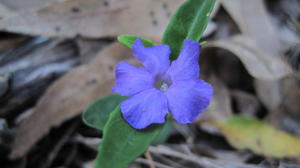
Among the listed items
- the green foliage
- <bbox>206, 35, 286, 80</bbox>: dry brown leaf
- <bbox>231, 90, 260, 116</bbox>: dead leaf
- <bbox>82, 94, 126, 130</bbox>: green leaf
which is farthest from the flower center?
<bbox>231, 90, 260, 116</bbox>: dead leaf

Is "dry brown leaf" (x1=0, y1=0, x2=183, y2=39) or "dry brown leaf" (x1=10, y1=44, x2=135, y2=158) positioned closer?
"dry brown leaf" (x1=10, y1=44, x2=135, y2=158)

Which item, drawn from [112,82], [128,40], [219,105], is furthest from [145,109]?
[219,105]

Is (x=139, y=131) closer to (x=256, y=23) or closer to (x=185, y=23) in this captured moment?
(x=185, y=23)

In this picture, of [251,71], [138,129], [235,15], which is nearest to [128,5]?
[235,15]

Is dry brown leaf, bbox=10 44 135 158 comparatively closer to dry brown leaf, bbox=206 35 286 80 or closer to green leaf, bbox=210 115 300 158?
dry brown leaf, bbox=206 35 286 80

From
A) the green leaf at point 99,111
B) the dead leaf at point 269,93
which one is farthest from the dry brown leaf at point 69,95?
the dead leaf at point 269,93

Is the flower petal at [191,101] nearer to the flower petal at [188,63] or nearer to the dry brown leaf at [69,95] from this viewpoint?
the flower petal at [188,63]

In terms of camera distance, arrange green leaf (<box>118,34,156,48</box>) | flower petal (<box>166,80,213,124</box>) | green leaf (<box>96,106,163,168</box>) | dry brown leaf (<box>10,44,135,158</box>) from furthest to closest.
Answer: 1. dry brown leaf (<box>10,44,135,158</box>)
2. green leaf (<box>118,34,156,48</box>)
3. green leaf (<box>96,106,163,168</box>)
4. flower petal (<box>166,80,213,124</box>)
